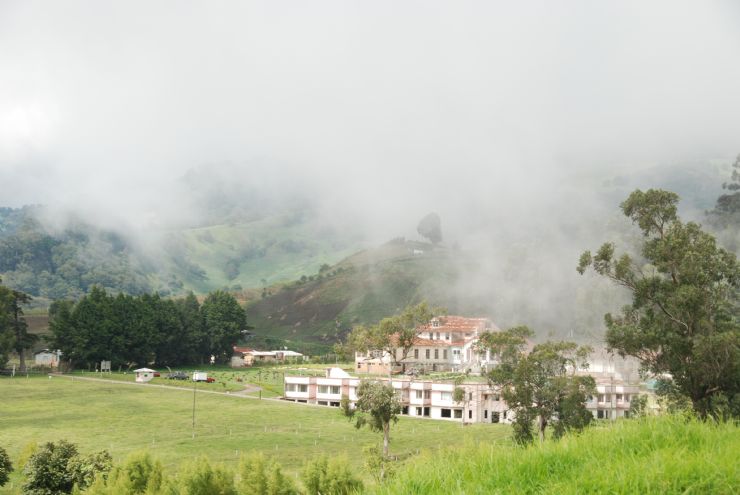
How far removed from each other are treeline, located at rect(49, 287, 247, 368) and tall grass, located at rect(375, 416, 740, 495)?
12075 centimetres

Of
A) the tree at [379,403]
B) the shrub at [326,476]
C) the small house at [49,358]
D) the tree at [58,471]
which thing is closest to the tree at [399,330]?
the tree at [379,403]

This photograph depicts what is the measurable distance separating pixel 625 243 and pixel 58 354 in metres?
132

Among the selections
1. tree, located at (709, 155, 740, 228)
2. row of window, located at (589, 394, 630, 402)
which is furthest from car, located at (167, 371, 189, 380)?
tree, located at (709, 155, 740, 228)

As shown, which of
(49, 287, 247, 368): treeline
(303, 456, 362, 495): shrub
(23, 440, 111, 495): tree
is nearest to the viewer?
(303, 456, 362, 495): shrub

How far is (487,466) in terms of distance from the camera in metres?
9.70

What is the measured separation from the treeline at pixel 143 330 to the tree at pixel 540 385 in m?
87.9

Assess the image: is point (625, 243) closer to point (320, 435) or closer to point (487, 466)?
point (320, 435)

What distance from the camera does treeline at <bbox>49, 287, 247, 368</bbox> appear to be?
119 metres

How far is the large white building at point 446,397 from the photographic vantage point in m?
79.8

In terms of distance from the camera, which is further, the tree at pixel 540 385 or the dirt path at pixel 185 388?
the dirt path at pixel 185 388

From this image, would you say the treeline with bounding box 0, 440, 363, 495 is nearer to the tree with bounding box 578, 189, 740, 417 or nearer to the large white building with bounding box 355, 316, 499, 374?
the tree with bounding box 578, 189, 740, 417

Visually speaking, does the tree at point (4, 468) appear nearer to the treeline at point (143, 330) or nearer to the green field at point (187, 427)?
the green field at point (187, 427)

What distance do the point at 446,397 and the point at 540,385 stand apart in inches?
1229

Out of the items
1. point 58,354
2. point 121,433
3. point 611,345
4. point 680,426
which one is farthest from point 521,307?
point 680,426
